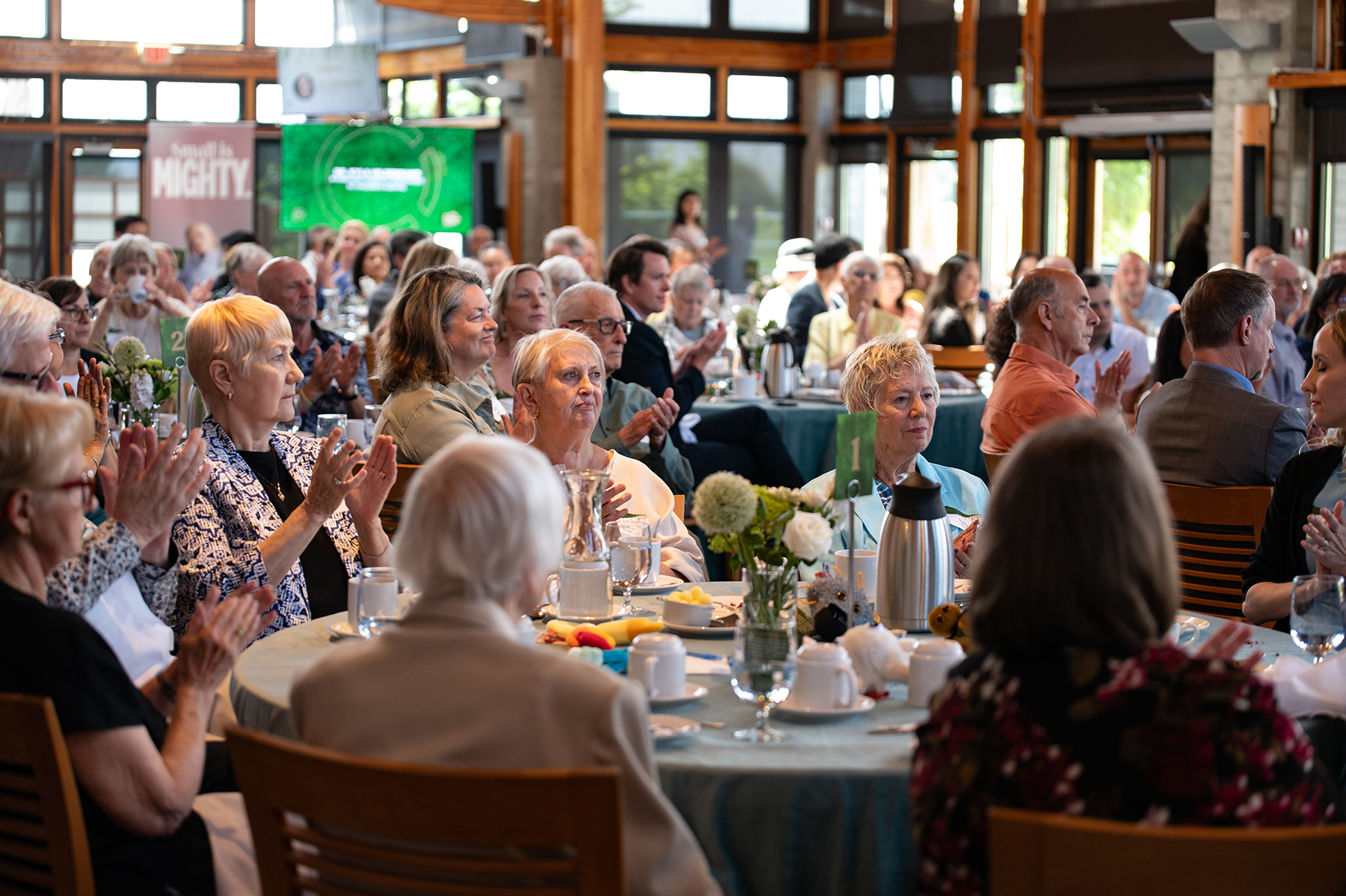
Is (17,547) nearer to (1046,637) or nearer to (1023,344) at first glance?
(1046,637)

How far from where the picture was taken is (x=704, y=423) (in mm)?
6848

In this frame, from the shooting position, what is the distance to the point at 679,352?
7.94 m

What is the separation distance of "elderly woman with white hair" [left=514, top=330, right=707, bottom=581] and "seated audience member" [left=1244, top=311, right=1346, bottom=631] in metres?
1.47

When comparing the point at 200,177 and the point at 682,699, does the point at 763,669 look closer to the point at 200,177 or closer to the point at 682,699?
the point at 682,699

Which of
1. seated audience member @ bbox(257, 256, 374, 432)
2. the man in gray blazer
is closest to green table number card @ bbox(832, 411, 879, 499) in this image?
the man in gray blazer

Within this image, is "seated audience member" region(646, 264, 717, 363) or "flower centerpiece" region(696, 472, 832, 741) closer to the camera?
"flower centerpiece" region(696, 472, 832, 741)

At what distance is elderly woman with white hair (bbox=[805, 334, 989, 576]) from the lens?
3869mm

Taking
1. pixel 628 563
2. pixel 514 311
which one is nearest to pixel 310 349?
pixel 514 311

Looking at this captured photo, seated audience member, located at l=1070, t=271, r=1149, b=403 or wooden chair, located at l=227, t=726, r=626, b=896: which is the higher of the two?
seated audience member, located at l=1070, t=271, r=1149, b=403

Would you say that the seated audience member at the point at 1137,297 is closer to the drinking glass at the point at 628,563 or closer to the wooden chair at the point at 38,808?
the drinking glass at the point at 628,563

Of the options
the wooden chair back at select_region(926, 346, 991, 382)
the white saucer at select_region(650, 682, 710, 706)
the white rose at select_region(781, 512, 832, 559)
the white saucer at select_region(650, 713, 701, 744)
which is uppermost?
the wooden chair back at select_region(926, 346, 991, 382)

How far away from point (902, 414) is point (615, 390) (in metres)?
2.19

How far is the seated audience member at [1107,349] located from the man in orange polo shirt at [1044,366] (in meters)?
1.68

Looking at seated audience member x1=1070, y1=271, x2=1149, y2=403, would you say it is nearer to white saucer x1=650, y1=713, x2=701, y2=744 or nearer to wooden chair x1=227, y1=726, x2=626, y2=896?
white saucer x1=650, y1=713, x2=701, y2=744
